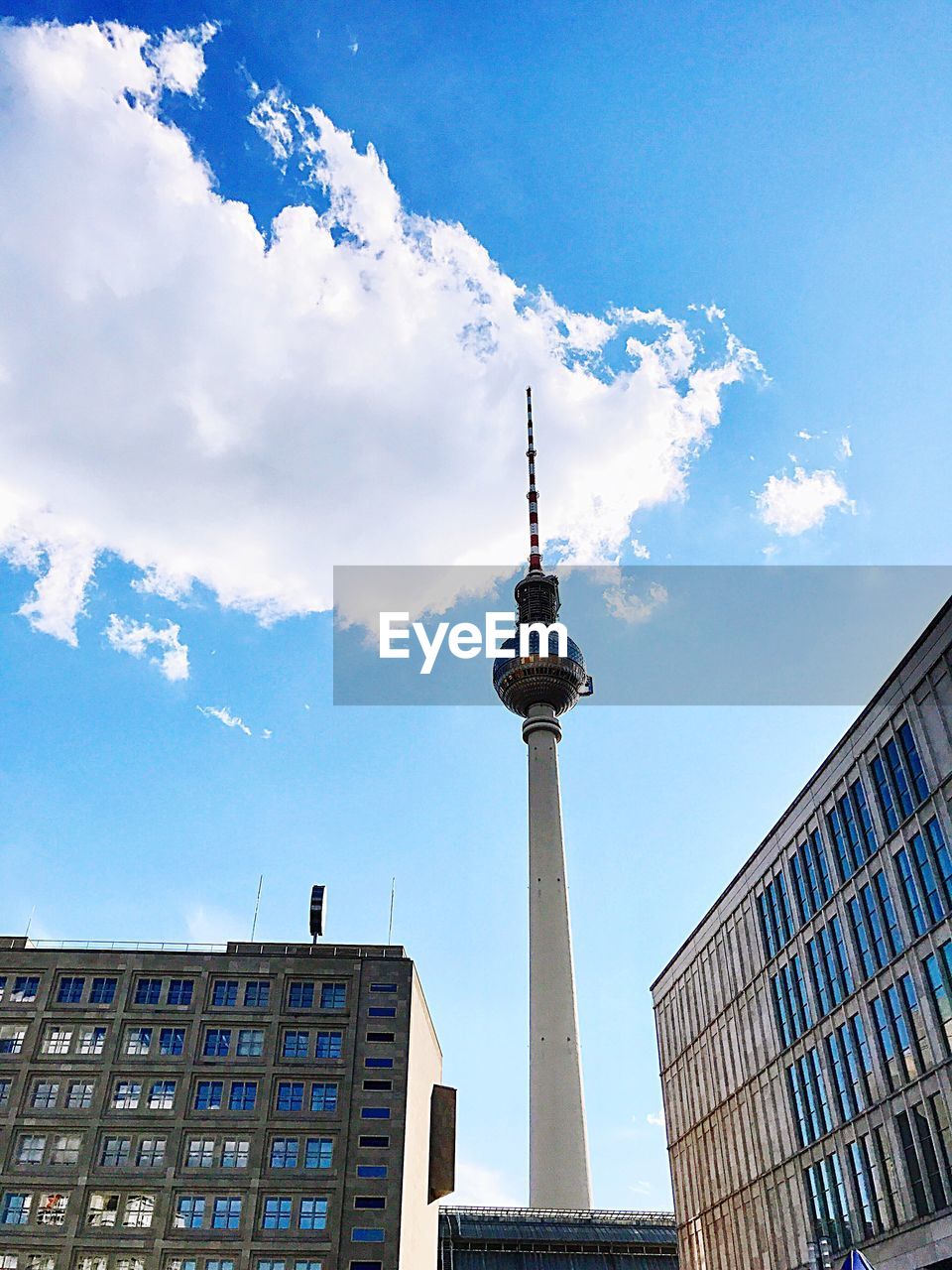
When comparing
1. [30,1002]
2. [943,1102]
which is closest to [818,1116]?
[943,1102]

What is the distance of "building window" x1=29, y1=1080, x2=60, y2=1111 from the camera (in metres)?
75.9

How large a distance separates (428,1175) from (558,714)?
58172mm

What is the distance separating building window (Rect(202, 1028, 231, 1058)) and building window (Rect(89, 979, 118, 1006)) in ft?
24.8

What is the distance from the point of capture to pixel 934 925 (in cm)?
4928

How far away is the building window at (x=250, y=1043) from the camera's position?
78.3m

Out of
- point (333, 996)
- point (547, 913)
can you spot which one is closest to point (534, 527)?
point (547, 913)

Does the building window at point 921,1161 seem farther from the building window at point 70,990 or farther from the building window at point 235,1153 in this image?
the building window at point 70,990

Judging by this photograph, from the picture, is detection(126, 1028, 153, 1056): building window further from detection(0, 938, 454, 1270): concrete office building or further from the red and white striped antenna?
the red and white striped antenna

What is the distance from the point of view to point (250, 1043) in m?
78.8

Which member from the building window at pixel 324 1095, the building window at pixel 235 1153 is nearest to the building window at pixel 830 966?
the building window at pixel 324 1095

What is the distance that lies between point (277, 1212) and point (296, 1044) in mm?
10747

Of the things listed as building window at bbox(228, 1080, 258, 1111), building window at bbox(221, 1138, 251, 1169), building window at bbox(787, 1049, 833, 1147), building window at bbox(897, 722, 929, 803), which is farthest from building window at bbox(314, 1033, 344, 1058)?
building window at bbox(897, 722, 929, 803)

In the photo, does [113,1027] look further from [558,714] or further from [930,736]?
[558,714]

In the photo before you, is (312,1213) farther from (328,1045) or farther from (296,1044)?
(296,1044)
